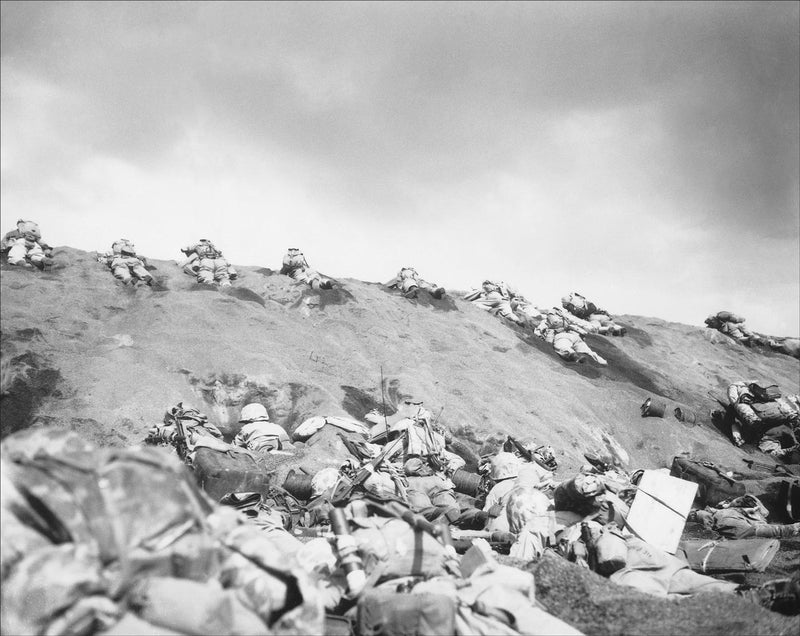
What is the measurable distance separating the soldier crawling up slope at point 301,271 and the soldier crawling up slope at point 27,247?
7.92 m

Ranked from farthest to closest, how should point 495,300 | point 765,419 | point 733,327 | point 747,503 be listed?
point 733,327 → point 495,300 → point 765,419 → point 747,503

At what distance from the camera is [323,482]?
7086 mm

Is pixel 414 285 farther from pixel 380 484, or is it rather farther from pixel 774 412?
pixel 380 484

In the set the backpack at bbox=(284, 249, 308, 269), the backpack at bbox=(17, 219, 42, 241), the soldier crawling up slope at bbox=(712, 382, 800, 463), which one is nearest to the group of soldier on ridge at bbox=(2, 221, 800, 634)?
the soldier crawling up slope at bbox=(712, 382, 800, 463)

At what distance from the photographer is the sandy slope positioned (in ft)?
35.1

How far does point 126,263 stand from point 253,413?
9.48 m

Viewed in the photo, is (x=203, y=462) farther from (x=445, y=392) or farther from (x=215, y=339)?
(x=445, y=392)

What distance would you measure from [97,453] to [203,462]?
15.6 feet

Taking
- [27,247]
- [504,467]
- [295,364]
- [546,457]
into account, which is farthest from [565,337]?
[27,247]

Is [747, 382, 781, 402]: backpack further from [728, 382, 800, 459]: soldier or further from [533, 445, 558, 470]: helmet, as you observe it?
[533, 445, 558, 470]: helmet

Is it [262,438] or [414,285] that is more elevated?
[414,285]

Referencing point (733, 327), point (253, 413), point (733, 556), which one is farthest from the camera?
point (733, 327)

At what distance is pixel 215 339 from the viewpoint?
13.3 m

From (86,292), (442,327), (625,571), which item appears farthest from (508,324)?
(625,571)
